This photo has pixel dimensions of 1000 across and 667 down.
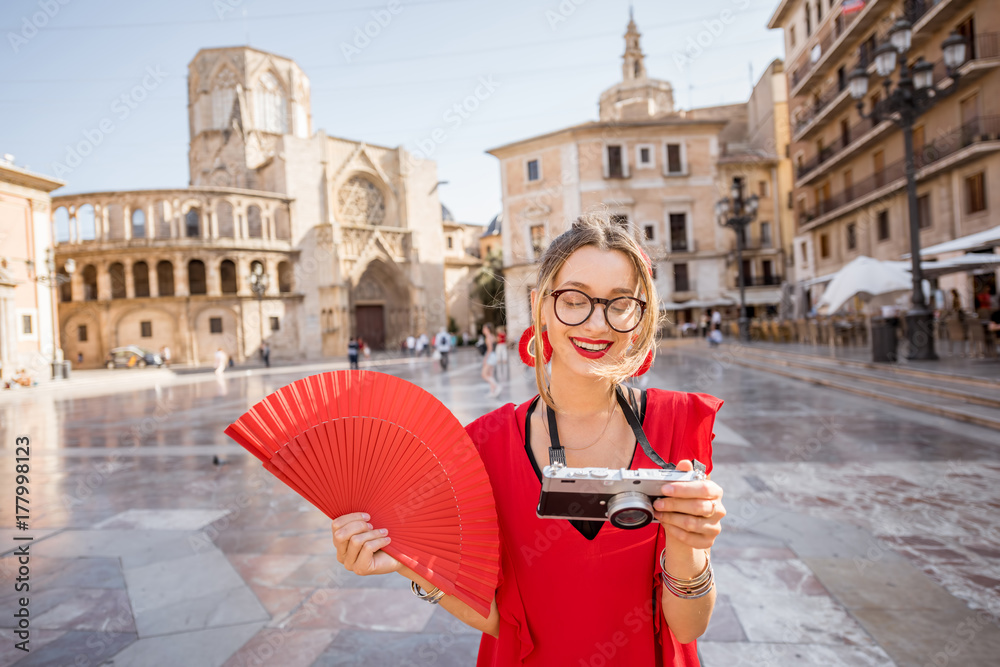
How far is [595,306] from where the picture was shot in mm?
1365

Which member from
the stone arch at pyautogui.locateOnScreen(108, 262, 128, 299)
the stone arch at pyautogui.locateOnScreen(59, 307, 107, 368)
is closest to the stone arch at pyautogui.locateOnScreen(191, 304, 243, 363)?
the stone arch at pyautogui.locateOnScreen(108, 262, 128, 299)

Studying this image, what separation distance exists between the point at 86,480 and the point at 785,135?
42.7 metres

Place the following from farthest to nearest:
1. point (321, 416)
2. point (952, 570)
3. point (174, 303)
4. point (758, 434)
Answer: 1. point (174, 303)
2. point (758, 434)
3. point (952, 570)
4. point (321, 416)

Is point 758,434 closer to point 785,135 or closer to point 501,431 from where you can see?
point 501,431

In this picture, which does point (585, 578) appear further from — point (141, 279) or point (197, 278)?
point (141, 279)

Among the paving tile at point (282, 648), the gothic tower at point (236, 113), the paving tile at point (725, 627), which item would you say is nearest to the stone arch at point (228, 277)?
the gothic tower at point (236, 113)

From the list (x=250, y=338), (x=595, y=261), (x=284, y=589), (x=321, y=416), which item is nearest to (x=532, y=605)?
(x=321, y=416)

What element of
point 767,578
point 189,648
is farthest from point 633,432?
point 189,648

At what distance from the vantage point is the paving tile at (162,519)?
4.64m

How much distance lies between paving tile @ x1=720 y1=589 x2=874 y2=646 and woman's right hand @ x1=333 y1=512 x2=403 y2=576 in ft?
7.39

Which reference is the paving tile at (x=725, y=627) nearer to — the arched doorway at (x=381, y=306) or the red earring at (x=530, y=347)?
the red earring at (x=530, y=347)

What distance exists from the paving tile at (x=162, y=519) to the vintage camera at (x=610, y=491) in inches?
177

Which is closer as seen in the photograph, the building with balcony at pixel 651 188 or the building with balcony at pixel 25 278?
the building with balcony at pixel 25 278

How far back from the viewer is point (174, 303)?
36.7 meters
